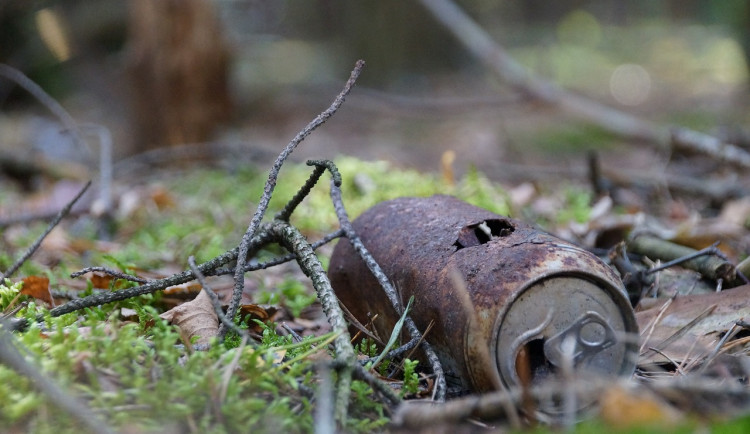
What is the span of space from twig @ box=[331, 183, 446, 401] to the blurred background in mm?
2240

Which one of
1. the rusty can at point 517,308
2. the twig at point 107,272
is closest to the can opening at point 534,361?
the rusty can at point 517,308

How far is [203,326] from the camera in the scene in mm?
1796

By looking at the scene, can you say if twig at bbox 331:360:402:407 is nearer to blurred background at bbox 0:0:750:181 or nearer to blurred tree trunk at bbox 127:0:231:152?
blurred background at bbox 0:0:750:181

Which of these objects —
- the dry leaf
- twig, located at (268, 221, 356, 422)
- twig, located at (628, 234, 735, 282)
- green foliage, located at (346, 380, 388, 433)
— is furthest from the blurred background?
green foliage, located at (346, 380, 388, 433)

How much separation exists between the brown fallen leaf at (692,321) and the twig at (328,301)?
94cm

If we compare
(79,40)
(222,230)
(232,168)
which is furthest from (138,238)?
(79,40)

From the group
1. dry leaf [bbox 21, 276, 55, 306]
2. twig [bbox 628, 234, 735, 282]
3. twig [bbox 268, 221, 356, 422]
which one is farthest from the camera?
twig [bbox 628, 234, 735, 282]

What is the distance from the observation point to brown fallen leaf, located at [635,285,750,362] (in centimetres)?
185

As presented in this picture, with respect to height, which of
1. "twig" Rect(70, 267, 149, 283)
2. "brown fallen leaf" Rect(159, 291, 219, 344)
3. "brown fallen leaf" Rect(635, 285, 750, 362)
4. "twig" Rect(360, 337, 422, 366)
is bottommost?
"brown fallen leaf" Rect(635, 285, 750, 362)

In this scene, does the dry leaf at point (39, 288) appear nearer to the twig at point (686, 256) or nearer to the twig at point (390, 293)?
the twig at point (390, 293)

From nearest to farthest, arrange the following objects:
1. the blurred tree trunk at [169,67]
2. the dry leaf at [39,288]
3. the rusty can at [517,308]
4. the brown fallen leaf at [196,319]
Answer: the rusty can at [517,308] < the brown fallen leaf at [196,319] < the dry leaf at [39,288] < the blurred tree trunk at [169,67]

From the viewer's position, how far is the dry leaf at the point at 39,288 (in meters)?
2.08

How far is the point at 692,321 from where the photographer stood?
1.92 meters

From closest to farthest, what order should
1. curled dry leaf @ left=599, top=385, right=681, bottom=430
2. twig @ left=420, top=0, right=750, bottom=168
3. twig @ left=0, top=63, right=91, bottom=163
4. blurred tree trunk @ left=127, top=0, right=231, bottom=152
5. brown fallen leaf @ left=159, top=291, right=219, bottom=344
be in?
curled dry leaf @ left=599, top=385, right=681, bottom=430, brown fallen leaf @ left=159, top=291, right=219, bottom=344, twig @ left=0, top=63, right=91, bottom=163, twig @ left=420, top=0, right=750, bottom=168, blurred tree trunk @ left=127, top=0, right=231, bottom=152
